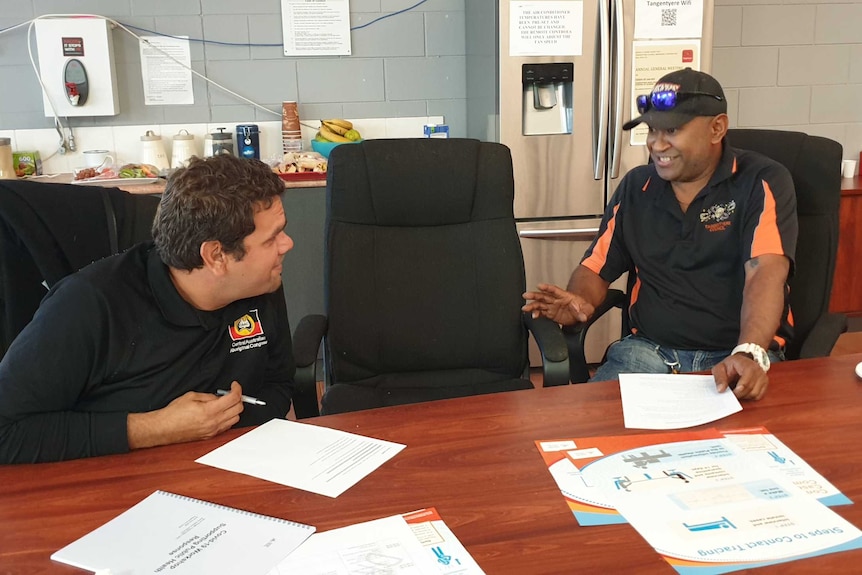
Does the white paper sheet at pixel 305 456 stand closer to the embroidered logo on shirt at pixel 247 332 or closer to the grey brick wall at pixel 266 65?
the embroidered logo on shirt at pixel 247 332

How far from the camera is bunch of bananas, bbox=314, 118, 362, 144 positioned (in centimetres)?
371

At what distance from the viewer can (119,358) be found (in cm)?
142

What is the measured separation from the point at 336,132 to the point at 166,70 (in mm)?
823

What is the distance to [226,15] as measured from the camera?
12.0 ft

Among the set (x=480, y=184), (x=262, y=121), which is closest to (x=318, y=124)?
(x=262, y=121)

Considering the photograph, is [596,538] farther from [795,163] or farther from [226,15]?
[226,15]

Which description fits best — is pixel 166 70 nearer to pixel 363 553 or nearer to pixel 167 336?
pixel 167 336

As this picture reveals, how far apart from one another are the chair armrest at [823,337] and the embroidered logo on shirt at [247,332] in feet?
4.03

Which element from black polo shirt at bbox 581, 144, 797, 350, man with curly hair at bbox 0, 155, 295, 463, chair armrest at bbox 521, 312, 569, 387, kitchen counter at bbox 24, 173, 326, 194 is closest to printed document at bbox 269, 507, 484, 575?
man with curly hair at bbox 0, 155, 295, 463

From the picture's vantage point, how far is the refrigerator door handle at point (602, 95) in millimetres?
3137

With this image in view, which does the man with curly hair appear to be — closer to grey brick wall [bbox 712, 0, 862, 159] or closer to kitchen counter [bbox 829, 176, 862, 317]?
kitchen counter [bbox 829, 176, 862, 317]

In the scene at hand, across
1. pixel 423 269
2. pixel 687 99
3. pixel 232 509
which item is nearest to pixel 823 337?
pixel 687 99

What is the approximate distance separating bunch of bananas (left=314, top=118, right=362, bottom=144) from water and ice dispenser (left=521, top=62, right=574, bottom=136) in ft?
2.92

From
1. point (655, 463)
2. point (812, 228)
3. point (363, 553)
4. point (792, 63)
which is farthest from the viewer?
point (792, 63)
